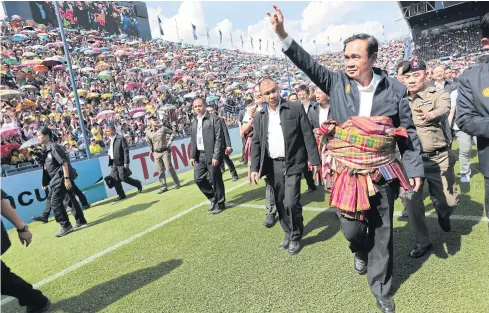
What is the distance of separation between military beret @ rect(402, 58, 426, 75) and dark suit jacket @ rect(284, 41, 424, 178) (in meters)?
0.97

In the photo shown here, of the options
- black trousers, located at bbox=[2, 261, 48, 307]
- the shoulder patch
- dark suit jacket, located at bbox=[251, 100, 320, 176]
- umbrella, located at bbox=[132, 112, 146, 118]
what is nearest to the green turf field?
black trousers, located at bbox=[2, 261, 48, 307]

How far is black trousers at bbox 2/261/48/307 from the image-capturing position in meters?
2.85

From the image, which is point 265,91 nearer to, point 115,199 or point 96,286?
point 96,286

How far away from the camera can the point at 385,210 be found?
2.58 metres

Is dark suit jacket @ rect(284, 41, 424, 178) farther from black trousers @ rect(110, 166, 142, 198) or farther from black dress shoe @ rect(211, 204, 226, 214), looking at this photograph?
black trousers @ rect(110, 166, 142, 198)

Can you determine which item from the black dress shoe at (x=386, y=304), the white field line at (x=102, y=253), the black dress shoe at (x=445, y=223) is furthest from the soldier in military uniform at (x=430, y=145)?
the white field line at (x=102, y=253)

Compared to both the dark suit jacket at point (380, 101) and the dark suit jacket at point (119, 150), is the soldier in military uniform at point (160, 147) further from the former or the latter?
the dark suit jacket at point (380, 101)

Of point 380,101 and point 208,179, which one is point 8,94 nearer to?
point 208,179

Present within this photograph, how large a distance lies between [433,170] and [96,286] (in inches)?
148

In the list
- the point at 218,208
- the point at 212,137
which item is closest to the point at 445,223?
the point at 218,208

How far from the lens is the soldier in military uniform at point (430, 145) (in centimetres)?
321

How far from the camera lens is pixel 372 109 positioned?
2453 millimetres

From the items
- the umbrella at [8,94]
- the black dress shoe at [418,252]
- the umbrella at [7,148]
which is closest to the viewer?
the black dress shoe at [418,252]

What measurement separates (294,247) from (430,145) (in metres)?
1.79
